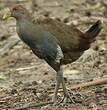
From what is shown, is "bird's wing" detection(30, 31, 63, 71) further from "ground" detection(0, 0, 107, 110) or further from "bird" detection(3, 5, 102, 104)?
"ground" detection(0, 0, 107, 110)

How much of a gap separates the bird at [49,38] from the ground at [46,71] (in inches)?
16.4

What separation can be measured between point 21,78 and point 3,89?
2.77ft

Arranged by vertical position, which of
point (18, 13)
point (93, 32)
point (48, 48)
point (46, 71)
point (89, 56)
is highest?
point (18, 13)

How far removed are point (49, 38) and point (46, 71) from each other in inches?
99.5

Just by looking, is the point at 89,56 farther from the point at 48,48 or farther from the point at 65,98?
the point at 48,48

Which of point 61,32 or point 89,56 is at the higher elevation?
point 61,32

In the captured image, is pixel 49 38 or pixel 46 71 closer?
pixel 49 38

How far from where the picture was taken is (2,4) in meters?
14.4

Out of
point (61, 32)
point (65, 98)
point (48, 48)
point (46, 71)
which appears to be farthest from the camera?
point (46, 71)

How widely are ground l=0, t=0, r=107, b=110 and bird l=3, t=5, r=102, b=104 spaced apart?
42 cm

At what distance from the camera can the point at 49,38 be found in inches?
247

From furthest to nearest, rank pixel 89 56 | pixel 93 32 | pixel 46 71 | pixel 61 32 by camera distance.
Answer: pixel 89 56
pixel 46 71
pixel 93 32
pixel 61 32

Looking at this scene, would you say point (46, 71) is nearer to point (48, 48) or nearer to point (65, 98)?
point (65, 98)

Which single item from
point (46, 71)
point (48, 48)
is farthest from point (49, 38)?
point (46, 71)
